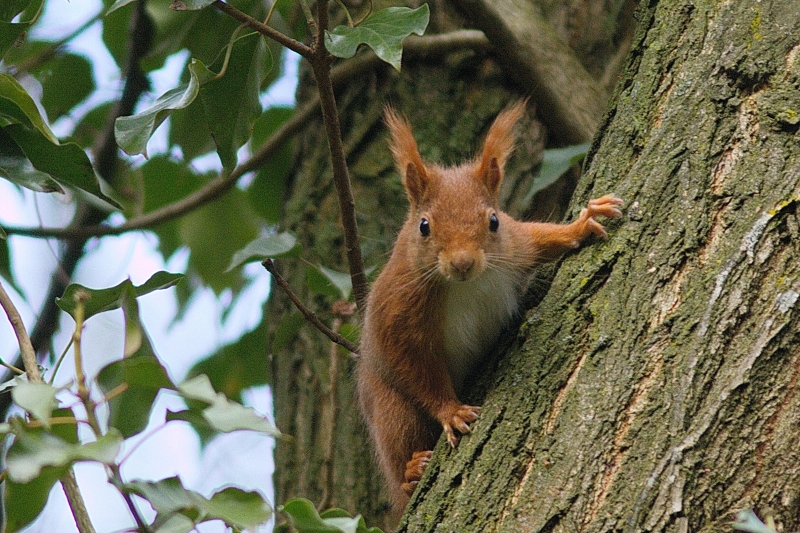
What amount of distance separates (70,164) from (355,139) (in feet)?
6.53

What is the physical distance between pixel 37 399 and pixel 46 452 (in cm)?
8

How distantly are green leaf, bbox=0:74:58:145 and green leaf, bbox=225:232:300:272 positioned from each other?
964mm

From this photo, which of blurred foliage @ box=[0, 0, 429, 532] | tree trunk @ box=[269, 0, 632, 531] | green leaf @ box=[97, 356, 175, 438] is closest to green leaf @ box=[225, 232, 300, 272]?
blurred foliage @ box=[0, 0, 429, 532]

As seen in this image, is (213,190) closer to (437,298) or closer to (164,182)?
(164,182)

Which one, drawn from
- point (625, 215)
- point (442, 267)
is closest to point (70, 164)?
point (442, 267)

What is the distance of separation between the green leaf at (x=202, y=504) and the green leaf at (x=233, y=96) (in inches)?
48.1

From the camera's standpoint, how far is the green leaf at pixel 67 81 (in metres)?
4.45

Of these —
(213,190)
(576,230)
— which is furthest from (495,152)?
(213,190)

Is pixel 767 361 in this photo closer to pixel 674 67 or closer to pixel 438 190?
pixel 674 67

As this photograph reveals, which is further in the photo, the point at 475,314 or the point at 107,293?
the point at 475,314

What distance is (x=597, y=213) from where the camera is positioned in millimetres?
2447

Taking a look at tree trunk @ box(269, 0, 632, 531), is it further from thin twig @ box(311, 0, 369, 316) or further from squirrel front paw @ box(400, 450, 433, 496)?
squirrel front paw @ box(400, 450, 433, 496)

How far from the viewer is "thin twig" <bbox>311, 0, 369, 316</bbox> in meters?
2.40

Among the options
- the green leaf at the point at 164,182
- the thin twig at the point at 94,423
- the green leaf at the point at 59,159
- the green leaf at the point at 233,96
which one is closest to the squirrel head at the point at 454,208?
the green leaf at the point at 233,96
